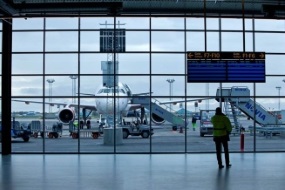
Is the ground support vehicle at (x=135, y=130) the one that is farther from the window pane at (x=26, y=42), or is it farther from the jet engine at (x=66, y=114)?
the window pane at (x=26, y=42)

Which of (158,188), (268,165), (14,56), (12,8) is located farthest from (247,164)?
(14,56)

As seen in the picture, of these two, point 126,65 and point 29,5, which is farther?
point 126,65

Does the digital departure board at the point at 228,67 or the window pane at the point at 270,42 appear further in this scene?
the window pane at the point at 270,42

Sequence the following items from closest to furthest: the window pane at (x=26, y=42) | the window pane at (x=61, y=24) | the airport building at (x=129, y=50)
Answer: the airport building at (x=129, y=50), the window pane at (x=26, y=42), the window pane at (x=61, y=24)

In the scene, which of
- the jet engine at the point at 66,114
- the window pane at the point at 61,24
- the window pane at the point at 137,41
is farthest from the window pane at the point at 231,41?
the jet engine at the point at 66,114

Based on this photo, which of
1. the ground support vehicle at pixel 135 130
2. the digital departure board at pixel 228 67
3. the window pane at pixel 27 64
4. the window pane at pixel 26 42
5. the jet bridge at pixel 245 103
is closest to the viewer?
the digital departure board at pixel 228 67

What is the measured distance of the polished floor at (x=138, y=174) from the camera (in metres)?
11.4

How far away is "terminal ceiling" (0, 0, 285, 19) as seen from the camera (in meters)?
20.0

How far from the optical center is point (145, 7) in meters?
22.3

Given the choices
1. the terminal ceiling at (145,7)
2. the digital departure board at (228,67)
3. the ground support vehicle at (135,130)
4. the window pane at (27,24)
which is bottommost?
the ground support vehicle at (135,130)

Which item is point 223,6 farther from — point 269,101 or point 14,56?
point 14,56

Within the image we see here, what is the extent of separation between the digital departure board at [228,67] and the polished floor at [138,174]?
2838 millimetres

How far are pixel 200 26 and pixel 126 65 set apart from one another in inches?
A: 147

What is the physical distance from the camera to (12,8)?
58.8 feet
